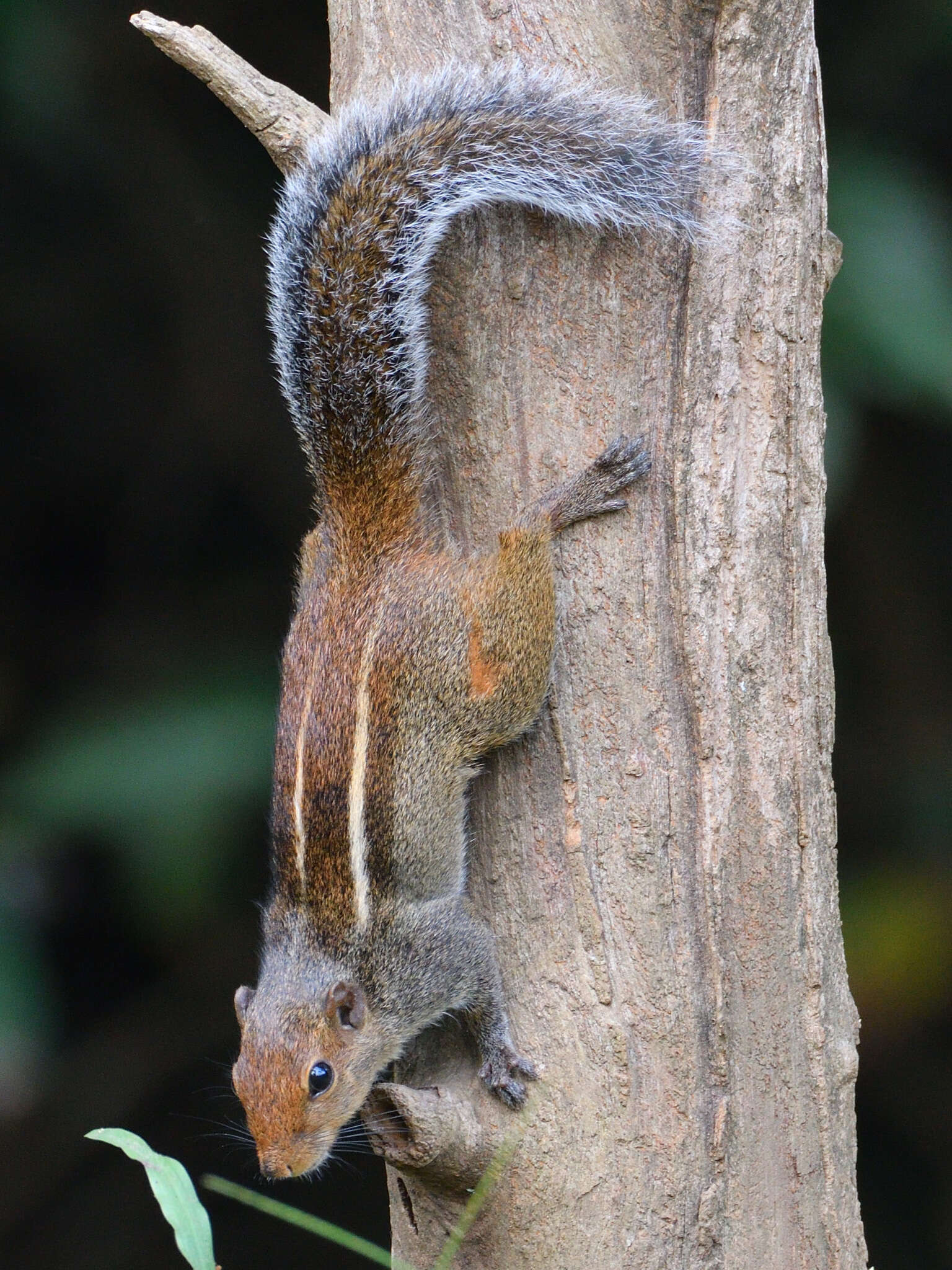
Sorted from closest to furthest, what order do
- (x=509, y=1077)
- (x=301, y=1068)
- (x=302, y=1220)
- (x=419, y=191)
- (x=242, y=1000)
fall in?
(x=302, y=1220) → (x=509, y=1077) → (x=419, y=191) → (x=301, y=1068) → (x=242, y=1000)

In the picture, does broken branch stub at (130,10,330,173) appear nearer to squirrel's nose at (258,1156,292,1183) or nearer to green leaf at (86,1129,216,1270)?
green leaf at (86,1129,216,1270)

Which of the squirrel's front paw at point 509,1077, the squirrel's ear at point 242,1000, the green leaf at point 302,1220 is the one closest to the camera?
the green leaf at point 302,1220

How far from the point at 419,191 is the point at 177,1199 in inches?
55.6

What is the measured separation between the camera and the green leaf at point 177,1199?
1.52 metres

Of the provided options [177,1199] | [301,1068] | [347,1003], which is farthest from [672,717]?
[177,1199]

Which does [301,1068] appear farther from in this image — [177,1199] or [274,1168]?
[177,1199]

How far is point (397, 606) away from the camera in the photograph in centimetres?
205

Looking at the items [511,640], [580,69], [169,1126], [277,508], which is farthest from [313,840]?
[169,1126]

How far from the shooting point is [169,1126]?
4.07 metres

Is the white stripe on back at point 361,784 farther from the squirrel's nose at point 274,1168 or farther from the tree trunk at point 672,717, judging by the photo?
the squirrel's nose at point 274,1168

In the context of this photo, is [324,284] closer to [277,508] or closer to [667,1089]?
[667,1089]

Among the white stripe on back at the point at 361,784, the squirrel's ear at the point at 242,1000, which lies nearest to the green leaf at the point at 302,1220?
the white stripe on back at the point at 361,784

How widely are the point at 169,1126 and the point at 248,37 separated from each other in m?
3.20

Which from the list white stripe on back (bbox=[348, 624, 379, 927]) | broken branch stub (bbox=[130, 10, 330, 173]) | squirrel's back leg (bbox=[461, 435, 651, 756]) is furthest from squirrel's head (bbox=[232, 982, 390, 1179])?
broken branch stub (bbox=[130, 10, 330, 173])
